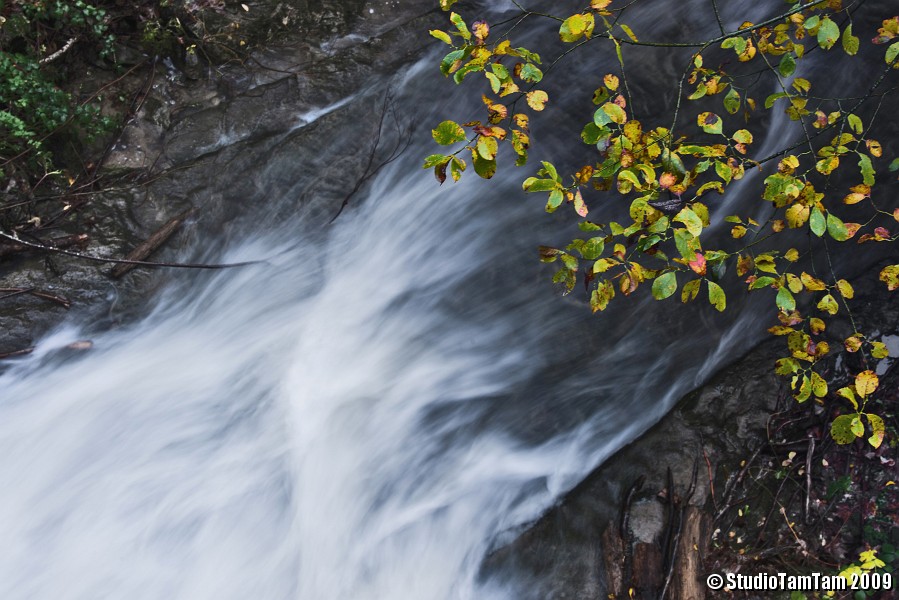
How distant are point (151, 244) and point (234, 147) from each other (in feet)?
2.85

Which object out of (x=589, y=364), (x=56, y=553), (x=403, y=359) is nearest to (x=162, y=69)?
(x=403, y=359)

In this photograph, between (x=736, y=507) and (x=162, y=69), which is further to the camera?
(x=162, y=69)

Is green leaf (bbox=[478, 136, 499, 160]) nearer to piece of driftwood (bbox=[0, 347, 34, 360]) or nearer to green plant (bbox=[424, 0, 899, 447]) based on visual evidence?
green plant (bbox=[424, 0, 899, 447])

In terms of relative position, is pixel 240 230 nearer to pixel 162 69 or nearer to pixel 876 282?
pixel 162 69

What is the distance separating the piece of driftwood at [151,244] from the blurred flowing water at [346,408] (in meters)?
0.29

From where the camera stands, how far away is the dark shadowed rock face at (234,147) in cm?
440

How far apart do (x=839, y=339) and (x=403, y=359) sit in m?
2.60

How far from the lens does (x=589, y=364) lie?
440cm

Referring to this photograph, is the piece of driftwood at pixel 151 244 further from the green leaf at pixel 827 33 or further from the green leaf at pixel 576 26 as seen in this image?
the green leaf at pixel 827 33

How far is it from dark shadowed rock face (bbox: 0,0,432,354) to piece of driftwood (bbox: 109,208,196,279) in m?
0.04

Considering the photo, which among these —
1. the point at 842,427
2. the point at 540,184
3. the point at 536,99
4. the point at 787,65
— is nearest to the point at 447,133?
the point at 540,184

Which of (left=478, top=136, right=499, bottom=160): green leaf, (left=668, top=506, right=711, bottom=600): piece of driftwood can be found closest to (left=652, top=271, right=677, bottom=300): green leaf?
(left=478, top=136, right=499, bottom=160): green leaf

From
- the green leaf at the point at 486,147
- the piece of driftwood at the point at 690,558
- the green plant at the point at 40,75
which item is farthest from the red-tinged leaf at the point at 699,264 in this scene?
the green plant at the point at 40,75

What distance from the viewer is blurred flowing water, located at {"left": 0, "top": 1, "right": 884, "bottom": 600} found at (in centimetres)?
394
